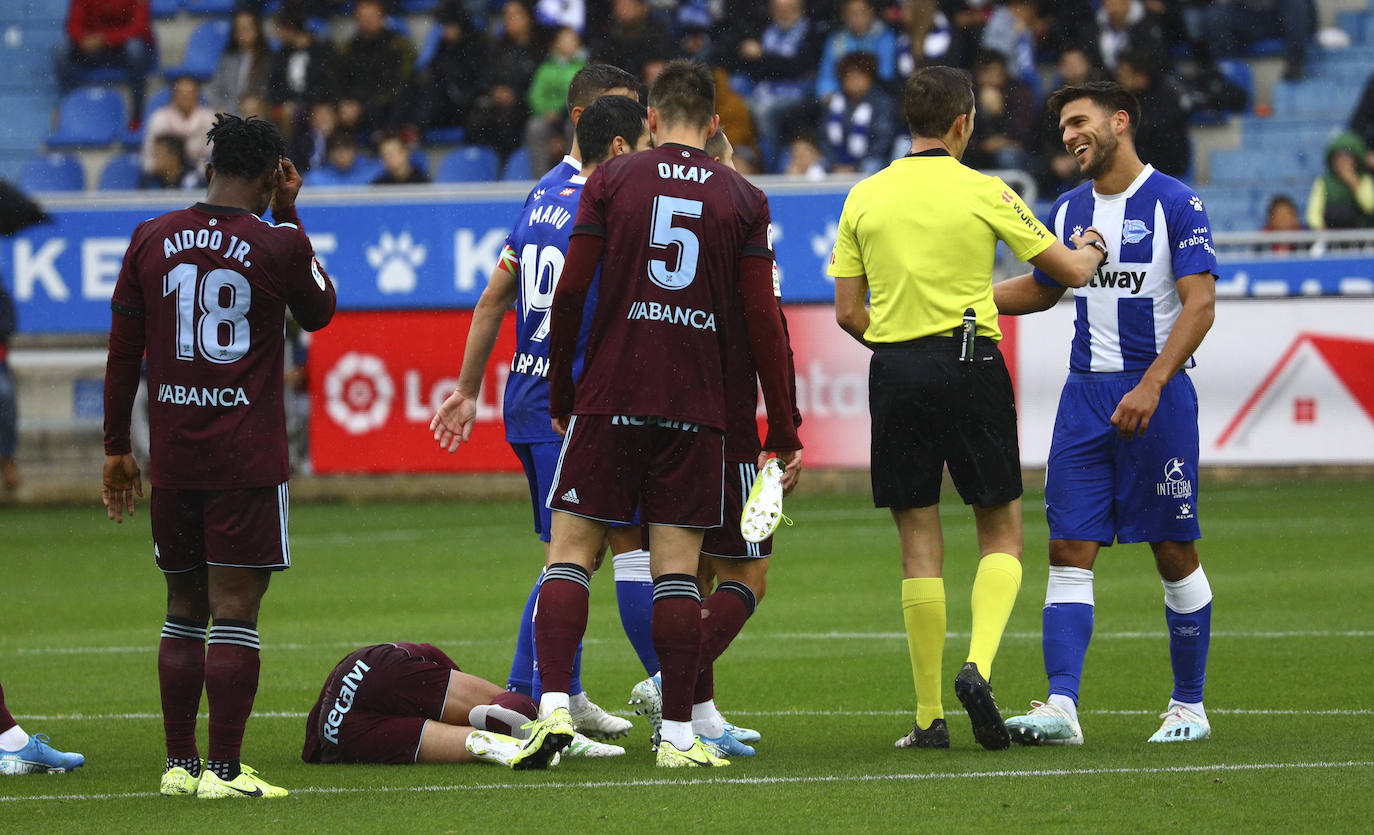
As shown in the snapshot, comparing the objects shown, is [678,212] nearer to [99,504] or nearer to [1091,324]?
[1091,324]

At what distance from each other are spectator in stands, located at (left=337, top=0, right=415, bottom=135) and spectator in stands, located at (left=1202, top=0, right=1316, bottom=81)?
8.56 m

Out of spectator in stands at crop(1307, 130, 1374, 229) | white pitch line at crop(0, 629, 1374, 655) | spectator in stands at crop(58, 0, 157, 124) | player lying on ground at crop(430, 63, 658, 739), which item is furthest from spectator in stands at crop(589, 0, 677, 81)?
player lying on ground at crop(430, 63, 658, 739)

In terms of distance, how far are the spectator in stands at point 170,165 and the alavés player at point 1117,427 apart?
1474 centimetres

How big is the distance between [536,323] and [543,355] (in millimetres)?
118

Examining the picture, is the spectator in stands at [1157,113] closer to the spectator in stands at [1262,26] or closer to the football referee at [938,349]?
the spectator in stands at [1262,26]

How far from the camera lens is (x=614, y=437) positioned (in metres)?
5.78

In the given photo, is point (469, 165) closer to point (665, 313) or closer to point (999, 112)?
point (999, 112)

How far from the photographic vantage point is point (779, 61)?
2016cm

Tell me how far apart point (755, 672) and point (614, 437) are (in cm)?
278

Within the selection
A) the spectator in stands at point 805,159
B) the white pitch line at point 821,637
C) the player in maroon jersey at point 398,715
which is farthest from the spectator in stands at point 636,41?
the player in maroon jersey at point 398,715

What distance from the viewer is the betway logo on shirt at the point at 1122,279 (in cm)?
646

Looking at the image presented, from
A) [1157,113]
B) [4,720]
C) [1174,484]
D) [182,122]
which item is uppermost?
[182,122]

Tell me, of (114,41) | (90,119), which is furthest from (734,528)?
(114,41)

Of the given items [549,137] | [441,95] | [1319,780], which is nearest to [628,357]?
[1319,780]
